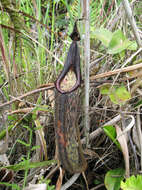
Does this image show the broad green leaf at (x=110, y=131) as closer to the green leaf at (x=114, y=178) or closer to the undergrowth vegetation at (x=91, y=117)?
the undergrowth vegetation at (x=91, y=117)

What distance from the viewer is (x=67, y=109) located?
0.68m

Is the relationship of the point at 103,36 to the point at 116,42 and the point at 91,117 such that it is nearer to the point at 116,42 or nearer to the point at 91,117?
the point at 116,42

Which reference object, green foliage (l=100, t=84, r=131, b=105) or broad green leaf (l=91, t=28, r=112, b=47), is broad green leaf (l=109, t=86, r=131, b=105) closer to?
green foliage (l=100, t=84, r=131, b=105)

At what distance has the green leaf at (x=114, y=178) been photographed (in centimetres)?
84

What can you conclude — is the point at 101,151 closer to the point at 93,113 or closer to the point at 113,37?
the point at 93,113

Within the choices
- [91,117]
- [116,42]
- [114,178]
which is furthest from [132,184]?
[116,42]

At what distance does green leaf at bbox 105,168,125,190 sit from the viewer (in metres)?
0.84

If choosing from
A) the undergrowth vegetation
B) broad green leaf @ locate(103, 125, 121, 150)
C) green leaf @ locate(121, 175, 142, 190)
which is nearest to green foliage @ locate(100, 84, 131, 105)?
the undergrowth vegetation

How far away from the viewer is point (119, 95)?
80 cm

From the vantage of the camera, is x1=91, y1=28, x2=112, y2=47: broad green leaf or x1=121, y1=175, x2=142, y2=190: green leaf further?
x1=91, y1=28, x2=112, y2=47: broad green leaf

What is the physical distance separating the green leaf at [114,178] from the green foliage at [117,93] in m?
0.29

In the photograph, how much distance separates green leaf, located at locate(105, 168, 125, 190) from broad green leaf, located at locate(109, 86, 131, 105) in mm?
294

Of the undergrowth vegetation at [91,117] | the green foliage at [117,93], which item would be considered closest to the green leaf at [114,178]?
the undergrowth vegetation at [91,117]

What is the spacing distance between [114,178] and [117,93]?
34cm
